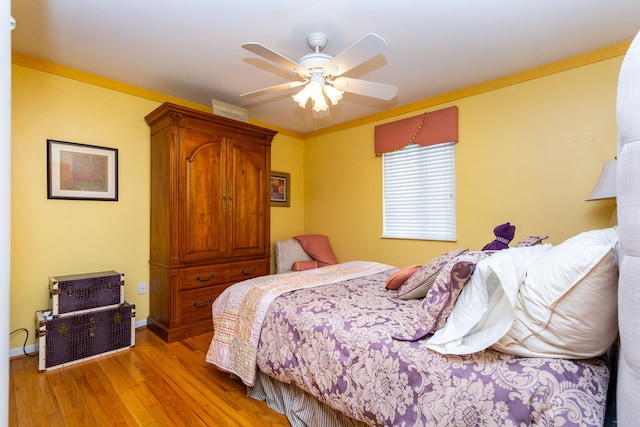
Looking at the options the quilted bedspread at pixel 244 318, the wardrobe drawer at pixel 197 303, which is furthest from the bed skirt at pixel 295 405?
the wardrobe drawer at pixel 197 303

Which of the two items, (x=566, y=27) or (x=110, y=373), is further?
(x=110, y=373)

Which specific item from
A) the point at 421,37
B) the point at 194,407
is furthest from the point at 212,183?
the point at 421,37

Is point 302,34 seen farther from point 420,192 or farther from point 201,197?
point 420,192

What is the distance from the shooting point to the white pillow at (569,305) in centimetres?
97

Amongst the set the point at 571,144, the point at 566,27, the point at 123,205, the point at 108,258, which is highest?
the point at 566,27

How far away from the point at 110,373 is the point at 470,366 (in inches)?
95.9

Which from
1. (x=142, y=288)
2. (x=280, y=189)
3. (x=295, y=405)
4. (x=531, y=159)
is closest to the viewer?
(x=295, y=405)

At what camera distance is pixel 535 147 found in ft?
8.81

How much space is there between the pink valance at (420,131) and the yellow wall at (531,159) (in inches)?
3.4

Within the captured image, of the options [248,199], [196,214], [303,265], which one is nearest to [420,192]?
[303,265]

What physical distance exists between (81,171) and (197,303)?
159 centimetres

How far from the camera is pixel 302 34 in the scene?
2188 millimetres

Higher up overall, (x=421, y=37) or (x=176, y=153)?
(x=421, y=37)

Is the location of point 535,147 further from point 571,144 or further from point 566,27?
point 566,27
